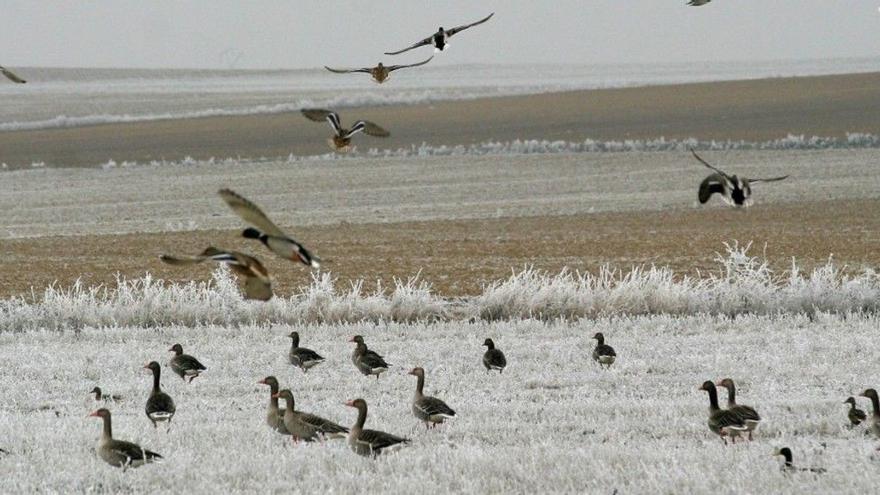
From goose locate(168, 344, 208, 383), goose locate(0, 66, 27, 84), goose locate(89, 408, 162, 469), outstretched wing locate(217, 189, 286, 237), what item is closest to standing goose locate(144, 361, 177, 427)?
goose locate(89, 408, 162, 469)

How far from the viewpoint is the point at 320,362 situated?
45.8ft

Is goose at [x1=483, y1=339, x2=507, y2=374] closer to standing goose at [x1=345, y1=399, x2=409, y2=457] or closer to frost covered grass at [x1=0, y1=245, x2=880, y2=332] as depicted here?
standing goose at [x1=345, y1=399, x2=409, y2=457]

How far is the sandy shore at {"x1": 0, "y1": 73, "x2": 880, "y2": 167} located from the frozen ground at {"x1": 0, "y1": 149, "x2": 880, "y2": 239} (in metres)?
7.56

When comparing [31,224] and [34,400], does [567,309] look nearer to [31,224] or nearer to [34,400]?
[34,400]

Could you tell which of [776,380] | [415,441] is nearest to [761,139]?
[776,380]

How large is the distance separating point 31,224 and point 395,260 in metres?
16.7

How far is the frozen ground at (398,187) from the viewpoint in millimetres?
38281

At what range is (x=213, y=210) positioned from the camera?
41.0m

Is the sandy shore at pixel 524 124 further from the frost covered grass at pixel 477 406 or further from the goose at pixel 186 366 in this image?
the goose at pixel 186 366

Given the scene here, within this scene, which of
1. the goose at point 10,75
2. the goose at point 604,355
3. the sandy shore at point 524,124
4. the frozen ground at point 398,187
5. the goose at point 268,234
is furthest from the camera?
the sandy shore at point 524,124

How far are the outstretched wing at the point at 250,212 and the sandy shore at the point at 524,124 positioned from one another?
5981 centimetres

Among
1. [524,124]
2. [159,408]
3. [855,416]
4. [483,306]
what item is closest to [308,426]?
[159,408]

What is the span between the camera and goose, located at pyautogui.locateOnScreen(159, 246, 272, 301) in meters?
3.80

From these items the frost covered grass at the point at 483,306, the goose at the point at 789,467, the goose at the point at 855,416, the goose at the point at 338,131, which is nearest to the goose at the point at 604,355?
the goose at the point at 855,416
